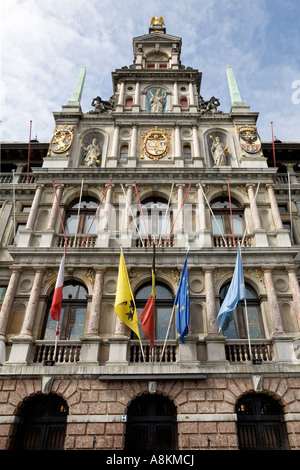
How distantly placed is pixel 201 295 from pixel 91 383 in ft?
19.5

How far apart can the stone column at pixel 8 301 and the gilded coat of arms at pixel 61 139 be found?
8.10 m

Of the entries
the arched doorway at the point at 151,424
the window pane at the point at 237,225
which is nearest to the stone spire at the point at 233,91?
the window pane at the point at 237,225

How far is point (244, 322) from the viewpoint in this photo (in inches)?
650

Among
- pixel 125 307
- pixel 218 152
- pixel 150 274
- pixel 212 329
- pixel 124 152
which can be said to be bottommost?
pixel 212 329

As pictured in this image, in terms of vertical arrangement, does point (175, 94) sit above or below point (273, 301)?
above

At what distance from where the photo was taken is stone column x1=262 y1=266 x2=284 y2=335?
50.9 feet

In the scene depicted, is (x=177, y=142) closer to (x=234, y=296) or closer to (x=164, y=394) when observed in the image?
(x=234, y=296)

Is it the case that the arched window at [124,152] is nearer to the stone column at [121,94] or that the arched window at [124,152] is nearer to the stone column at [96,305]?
the stone column at [121,94]

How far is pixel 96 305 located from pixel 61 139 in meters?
11.2

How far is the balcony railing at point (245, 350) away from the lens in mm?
15250

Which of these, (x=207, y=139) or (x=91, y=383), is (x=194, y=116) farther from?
(x=91, y=383)

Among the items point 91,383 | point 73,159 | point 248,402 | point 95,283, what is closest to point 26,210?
point 73,159

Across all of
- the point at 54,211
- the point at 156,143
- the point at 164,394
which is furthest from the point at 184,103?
the point at 164,394

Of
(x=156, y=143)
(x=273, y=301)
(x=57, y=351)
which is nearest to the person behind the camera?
(x=57, y=351)
